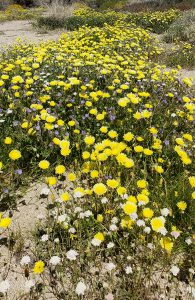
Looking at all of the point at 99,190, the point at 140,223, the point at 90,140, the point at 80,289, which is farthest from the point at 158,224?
the point at 90,140

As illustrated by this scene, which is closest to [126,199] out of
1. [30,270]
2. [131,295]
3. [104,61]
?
[131,295]

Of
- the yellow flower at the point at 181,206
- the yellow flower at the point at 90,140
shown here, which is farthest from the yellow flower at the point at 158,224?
the yellow flower at the point at 90,140

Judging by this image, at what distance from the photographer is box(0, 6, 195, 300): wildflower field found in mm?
2098

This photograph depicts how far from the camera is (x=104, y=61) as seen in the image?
4.97 m

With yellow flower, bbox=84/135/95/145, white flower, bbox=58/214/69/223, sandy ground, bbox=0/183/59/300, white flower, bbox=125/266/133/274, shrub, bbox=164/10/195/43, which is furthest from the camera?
shrub, bbox=164/10/195/43

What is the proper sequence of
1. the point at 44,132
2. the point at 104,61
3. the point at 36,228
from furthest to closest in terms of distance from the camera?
1. the point at 104,61
2. the point at 44,132
3. the point at 36,228

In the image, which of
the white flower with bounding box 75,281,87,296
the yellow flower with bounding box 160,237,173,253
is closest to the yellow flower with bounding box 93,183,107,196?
the yellow flower with bounding box 160,237,173,253

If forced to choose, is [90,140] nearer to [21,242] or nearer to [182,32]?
[21,242]

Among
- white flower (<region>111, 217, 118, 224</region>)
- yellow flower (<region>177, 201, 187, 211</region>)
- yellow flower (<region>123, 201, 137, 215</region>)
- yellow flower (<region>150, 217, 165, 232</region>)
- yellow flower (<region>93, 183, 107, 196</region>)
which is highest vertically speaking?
yellow flower (<region>123, 201, 137, 215</region>)

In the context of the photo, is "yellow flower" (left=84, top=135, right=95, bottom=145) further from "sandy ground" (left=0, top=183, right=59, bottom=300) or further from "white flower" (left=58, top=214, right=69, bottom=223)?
"white flower" (left=58, top=214, right=69, bottom=223)

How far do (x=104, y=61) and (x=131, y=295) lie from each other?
3.91 metres

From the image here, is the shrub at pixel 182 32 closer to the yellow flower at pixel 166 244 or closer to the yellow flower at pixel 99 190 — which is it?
the yellow flower at pixel 99 190

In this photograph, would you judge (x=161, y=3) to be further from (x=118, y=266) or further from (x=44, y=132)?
(x=118, y=266)

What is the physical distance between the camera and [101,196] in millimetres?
2660
